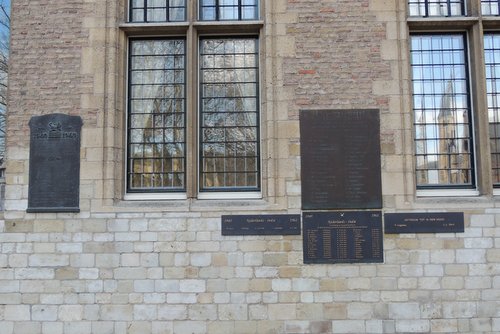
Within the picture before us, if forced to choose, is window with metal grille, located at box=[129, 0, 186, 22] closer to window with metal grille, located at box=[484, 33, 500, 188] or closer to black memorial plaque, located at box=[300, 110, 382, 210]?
black memorial plaque, located at box=[300, 110, 382, 210]

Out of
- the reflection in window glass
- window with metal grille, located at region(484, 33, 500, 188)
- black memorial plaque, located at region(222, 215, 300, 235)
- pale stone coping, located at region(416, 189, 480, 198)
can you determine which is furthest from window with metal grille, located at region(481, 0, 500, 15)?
black memorial plaque, located at region(222, 215, 300, 235)

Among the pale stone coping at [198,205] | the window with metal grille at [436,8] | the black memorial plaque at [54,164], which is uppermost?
the window with metal grille at [436,8]

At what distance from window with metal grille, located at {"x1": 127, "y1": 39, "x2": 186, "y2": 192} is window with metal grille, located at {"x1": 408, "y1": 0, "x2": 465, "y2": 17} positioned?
3697 millimetres

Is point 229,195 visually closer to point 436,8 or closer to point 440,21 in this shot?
point 440,21

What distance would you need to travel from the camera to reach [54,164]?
24.0 feet

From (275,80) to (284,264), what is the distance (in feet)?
8.94

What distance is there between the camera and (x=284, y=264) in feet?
23.3

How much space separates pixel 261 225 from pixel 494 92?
4175 millimetres

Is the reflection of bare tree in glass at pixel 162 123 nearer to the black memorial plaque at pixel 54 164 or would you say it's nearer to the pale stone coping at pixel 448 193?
the black memorial plaque at pixel 54 164

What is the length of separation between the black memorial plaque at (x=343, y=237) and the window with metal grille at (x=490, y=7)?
367cm

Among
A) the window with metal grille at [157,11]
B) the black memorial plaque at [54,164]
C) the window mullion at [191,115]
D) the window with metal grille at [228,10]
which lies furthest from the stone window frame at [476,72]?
the black memorial plaque at [54,164]

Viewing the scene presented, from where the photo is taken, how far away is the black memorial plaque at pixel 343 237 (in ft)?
23.2

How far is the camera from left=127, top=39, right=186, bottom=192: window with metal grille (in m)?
7.62

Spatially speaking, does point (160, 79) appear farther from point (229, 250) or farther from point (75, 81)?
point (229, 250)
